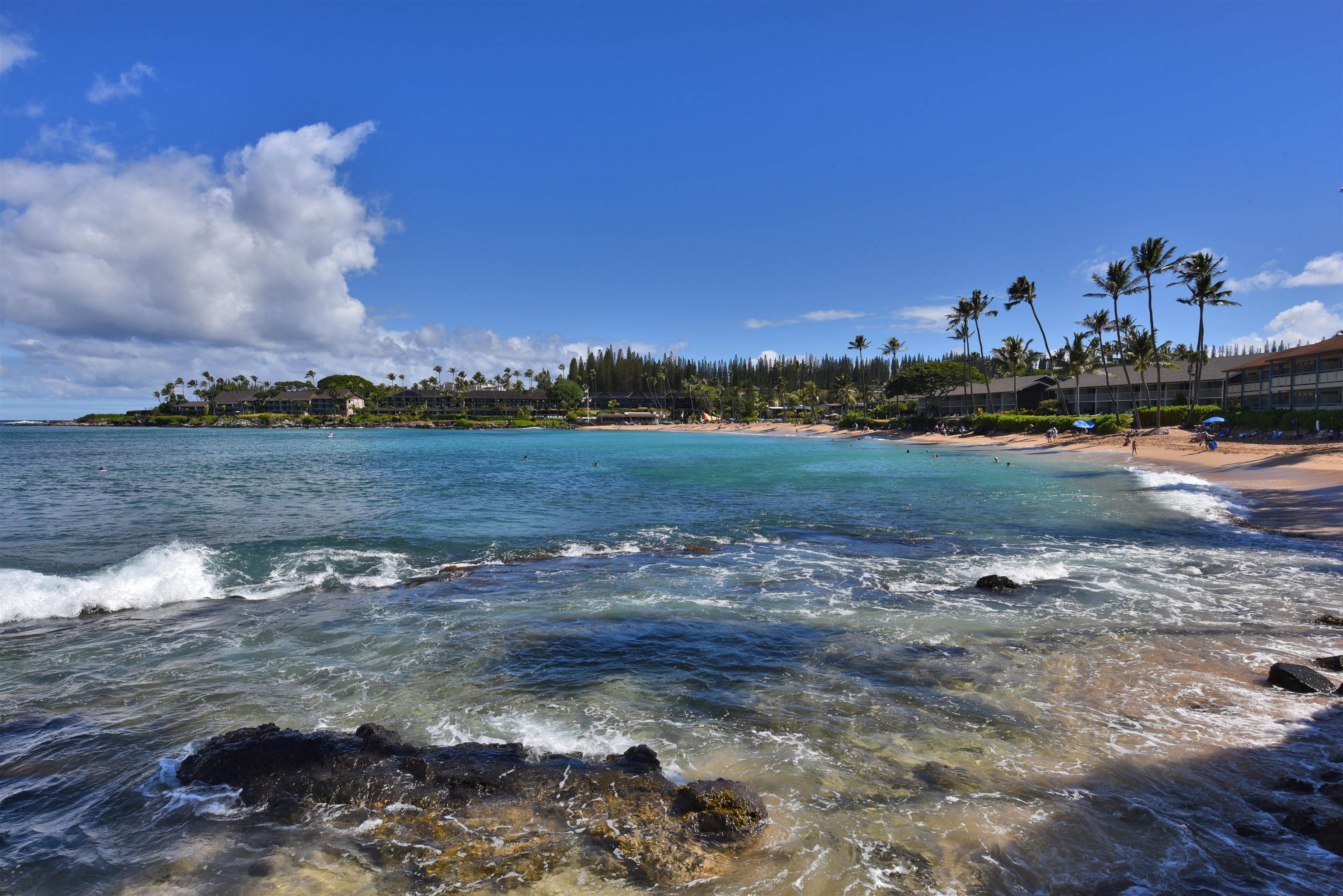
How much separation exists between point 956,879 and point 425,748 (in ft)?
17.4

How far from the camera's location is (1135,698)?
26.9ft

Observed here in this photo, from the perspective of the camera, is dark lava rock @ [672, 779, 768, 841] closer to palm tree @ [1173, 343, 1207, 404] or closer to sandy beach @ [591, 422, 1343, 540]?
sandy beach @ [591, 422, 1343, 540]

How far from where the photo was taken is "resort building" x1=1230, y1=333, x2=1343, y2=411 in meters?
48.3

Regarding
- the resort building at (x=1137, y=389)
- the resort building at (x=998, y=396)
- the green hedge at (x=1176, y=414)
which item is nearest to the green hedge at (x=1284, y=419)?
the green hedge at (x=1176, y=414)

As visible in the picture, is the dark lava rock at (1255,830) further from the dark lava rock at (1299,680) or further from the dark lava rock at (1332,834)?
the dark lava rock at (1299,680)

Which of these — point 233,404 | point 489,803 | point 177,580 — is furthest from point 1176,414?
point 233,404

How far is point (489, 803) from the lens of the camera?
19.0 ft

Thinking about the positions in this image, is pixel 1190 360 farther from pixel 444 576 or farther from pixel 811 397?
pixel 444 576

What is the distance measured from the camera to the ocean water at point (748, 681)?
17.3 feet

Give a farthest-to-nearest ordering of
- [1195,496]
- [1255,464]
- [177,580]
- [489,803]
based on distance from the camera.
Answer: [1255,464] < [1195,496] < [177,580] < [489,803]

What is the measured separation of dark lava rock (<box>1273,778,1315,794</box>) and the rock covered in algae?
5.18m

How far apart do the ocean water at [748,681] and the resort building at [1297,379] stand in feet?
137

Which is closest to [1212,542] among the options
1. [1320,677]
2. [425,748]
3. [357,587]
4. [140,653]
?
[1320,677]

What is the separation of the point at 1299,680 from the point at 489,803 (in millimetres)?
10272
